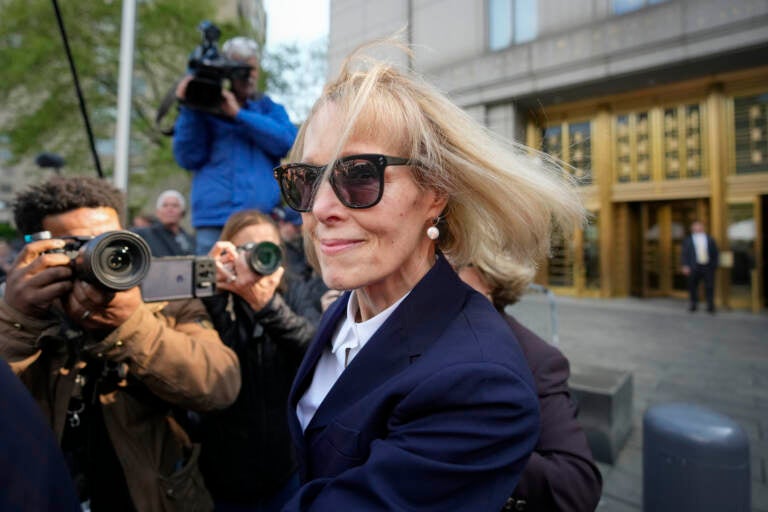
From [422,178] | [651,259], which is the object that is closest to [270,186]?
[422,178]

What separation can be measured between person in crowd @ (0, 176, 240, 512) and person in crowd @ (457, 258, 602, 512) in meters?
1.10

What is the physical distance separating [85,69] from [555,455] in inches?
659

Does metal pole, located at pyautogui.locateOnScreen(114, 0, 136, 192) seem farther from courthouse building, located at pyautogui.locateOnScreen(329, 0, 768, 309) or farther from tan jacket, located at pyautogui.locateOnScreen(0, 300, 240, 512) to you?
courthouse building, located at pyautogui.locateOnScreen(329, 0, 768, 309)

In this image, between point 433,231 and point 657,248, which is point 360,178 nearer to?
point 433,231

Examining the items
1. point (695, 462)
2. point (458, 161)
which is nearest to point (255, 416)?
point (458, 161)

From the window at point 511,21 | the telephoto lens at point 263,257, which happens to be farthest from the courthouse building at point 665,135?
the telephoto lens at point 263,257

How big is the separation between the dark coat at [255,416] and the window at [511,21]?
2283 mm

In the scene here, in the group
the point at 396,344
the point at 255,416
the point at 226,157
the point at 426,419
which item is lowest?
the point at 255,416

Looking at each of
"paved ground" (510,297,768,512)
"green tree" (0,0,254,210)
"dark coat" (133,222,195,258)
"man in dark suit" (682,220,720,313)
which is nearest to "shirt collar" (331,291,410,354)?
"paved ground" (510,297,768,512)

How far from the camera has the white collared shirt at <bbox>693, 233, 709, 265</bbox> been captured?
960 centimetres

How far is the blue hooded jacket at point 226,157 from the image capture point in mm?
2861

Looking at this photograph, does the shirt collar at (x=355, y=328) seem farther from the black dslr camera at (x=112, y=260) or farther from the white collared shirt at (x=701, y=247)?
the white collared shirt at (x=701, y=247)

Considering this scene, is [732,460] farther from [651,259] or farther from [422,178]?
[651,259]

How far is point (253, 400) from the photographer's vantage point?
2.00 meters
